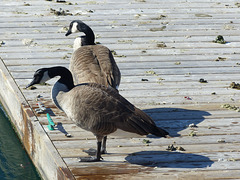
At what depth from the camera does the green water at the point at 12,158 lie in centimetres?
763

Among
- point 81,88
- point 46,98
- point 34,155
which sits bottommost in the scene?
point 34,155

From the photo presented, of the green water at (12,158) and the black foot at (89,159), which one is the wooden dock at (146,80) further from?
the green water at (12,158)

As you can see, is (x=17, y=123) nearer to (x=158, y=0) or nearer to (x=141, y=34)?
(x=141, y=34)

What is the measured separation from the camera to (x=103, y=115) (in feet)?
19.3

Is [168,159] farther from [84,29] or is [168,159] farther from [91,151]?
[84,29]

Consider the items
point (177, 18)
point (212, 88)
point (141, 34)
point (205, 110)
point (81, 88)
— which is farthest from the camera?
point (177, 18)

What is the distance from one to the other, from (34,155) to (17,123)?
1.07m

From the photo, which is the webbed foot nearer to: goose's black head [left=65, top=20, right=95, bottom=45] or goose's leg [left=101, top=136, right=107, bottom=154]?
goose's leg [left=101, top=136, right=107, bottom=154]

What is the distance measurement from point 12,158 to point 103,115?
9.22 ft

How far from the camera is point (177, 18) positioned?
12031 millimetres

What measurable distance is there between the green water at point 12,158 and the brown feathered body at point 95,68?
62.6 inches

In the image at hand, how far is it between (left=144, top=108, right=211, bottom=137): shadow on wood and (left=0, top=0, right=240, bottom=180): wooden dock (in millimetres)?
14

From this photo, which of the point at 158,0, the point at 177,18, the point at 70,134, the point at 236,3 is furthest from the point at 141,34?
the point at 70,134

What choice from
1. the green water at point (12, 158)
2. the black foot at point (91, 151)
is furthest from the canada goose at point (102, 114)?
the green water at point (12, 158)
